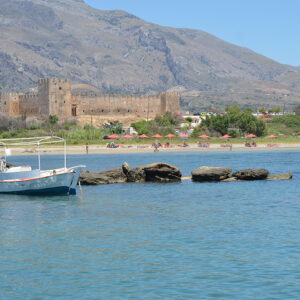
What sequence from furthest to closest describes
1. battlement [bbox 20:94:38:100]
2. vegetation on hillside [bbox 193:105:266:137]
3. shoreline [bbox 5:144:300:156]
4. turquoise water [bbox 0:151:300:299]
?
battlement [bbox 20:94:38:100] → vegetation on hillside [bbox 193:105:266:137] → shoreline [bbox 5:144:300:156] → turquoise water [bbox 0:151:300:299]

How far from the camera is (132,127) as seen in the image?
3479 inches

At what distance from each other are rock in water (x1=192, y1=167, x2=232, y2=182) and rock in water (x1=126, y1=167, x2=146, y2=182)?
2.97 m

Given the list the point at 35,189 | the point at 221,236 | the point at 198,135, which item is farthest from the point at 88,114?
the point at 221,236

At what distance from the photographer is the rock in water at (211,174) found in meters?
35.7

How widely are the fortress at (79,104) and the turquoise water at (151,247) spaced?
63.3 metres

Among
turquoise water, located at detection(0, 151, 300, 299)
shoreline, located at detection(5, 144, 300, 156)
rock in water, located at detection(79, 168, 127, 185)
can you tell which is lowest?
turquoise water, located at detection(0, 151, 300, 299)

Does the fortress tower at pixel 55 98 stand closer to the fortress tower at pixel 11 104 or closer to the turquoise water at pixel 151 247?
the fortress tower at pixel 11 104

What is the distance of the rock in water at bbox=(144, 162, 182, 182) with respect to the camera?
35.9m

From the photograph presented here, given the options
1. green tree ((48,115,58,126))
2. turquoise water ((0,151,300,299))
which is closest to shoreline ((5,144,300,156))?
green tree ((48,115,58,126))

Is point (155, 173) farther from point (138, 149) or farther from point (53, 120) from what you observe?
point (53, 120)

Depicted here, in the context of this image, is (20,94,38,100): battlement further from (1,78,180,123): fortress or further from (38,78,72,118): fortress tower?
(38,78,72,118): fortress tower

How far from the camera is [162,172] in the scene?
119 ft

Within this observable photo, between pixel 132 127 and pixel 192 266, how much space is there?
7356 centimetres

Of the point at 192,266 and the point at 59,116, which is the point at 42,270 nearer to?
the point at 192,266
